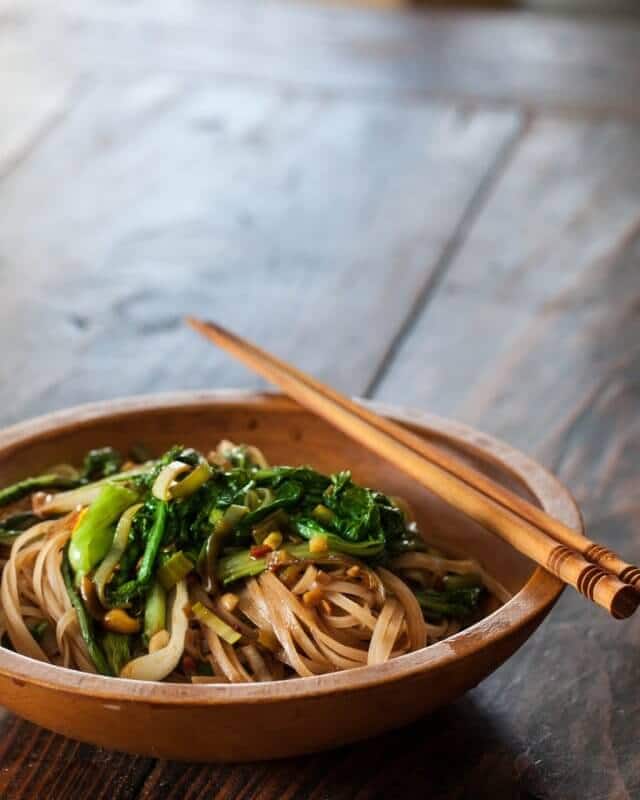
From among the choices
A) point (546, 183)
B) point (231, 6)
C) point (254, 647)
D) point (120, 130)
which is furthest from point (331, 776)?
point (231, 6)

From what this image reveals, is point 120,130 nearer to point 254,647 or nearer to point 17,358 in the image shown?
point 17,358

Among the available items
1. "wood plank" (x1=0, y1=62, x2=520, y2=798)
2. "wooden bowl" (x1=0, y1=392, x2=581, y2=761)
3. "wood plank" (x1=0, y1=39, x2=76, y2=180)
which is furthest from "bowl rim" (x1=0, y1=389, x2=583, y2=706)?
"wood plank" (x1=0, y1=39, x2=76, y2=180)

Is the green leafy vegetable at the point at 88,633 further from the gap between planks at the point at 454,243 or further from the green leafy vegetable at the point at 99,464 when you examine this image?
the gap between planks at the point at 454,243

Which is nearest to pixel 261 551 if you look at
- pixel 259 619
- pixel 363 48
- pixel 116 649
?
pixel 259 619

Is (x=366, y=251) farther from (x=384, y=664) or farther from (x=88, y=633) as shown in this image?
(x=384, y=664)

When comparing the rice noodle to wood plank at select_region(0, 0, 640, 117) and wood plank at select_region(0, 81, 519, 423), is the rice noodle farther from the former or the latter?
wood plank at select_region(0, 0, 640, 117)

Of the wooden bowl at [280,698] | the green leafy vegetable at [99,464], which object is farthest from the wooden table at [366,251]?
the green leafy vegetable at [99,464]
